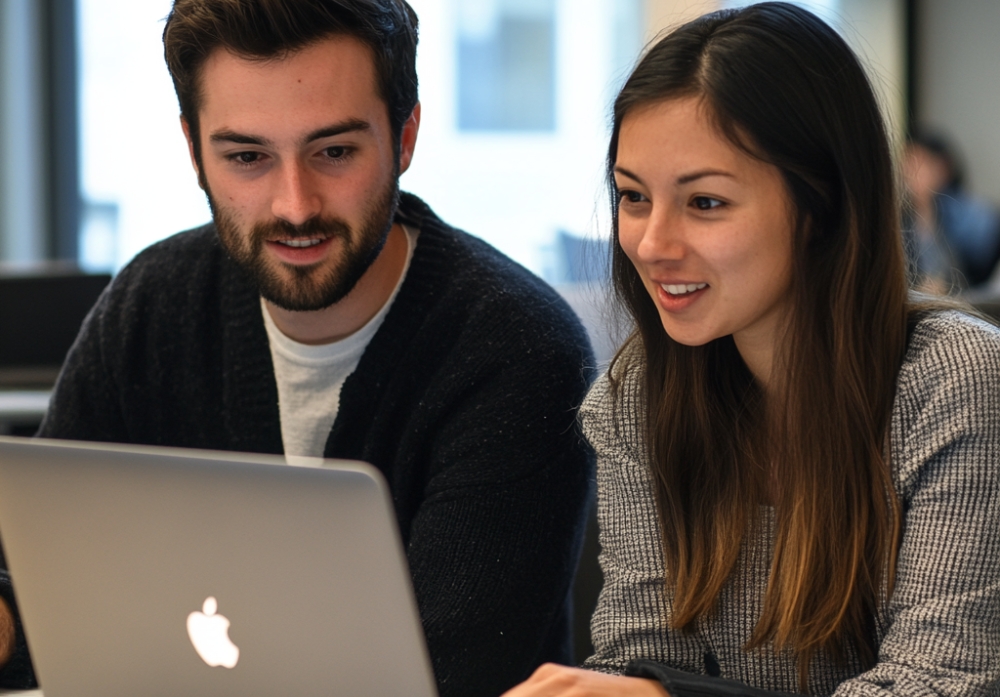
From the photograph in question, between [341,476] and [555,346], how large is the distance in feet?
2.04

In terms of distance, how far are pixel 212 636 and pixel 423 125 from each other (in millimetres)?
3542

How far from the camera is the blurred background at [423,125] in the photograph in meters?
4.21

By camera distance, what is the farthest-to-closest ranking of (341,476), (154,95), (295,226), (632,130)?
(154,95) → (295,226) → (632,130) → (341,476)

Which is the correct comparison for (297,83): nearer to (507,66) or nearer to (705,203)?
(705,203)

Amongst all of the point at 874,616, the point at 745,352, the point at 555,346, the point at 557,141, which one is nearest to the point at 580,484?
the point at 555,346

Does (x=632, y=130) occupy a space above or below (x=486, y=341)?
above

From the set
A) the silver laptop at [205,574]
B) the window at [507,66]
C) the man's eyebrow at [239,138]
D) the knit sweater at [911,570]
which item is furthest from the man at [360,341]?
the window at [507,66]

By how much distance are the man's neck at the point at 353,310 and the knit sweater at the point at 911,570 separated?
0.36 m

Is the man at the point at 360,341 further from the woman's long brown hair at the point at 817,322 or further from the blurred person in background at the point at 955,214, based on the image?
the blurred person in background at the point at 955,214

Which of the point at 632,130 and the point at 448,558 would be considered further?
the point at 448,558

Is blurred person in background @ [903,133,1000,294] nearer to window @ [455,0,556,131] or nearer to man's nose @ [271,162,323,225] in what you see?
window @ [455,0,556,131]

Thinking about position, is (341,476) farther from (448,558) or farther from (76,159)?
(76,159)

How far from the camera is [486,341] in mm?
1293

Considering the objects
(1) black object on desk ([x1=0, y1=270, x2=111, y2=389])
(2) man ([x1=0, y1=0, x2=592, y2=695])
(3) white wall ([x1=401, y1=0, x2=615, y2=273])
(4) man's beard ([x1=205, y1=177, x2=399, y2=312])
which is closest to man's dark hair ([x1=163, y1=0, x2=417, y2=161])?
(2) man ([x1=0, y1=0, x2=592, y2=695])
